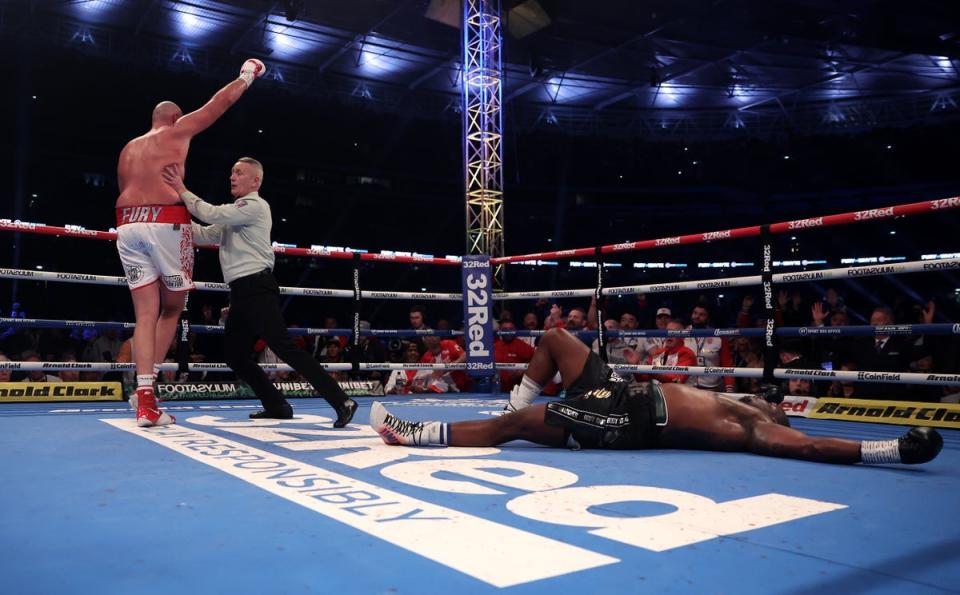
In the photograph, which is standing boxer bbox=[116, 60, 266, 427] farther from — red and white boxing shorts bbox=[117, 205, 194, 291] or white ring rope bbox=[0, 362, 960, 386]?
white ring rope bbox=[0, 362, 960, 386]

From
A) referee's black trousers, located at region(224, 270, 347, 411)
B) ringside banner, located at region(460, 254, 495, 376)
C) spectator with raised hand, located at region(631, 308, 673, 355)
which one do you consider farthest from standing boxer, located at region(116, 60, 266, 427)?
spectator with raised hand, located at region(631, 308, 673, 355)

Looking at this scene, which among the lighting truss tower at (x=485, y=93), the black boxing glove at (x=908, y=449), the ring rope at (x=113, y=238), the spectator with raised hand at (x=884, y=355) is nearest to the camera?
the black boxing glove at (x=908, y=449)

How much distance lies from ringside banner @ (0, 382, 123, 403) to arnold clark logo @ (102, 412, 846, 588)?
1.72 metres

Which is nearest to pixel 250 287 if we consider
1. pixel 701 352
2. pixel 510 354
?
pixel 510 354

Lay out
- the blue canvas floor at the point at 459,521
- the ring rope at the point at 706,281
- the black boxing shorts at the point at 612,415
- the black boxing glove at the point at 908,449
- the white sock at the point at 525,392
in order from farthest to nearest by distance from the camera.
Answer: the ring rope at the point at 706,281, the white sock at the point at 525,392, the black boxing shorts at the point at 612,415, the black boxing glove at the point at 908,449, the blue canvas floor at the point at 459,521

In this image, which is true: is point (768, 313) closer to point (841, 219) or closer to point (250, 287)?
point (841, 219)

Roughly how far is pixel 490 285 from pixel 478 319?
23 centimetres

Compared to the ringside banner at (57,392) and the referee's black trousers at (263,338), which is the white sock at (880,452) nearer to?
the referee's black trousers at (263,338)

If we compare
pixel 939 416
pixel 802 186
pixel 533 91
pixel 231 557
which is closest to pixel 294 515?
pixel 231 557

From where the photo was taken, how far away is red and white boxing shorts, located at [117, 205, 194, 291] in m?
2.71

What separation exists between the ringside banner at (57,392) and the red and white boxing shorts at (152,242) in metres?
1.13

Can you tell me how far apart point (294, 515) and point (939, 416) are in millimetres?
2596

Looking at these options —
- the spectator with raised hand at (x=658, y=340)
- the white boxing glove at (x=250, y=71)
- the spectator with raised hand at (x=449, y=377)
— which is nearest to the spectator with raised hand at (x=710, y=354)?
the spectator with raised hand at (x=658, y=340)

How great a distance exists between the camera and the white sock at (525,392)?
7.70 ft
